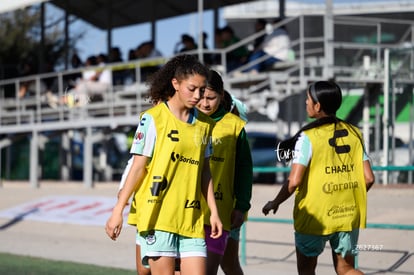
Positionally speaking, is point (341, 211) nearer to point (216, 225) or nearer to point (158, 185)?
point (216, 225)

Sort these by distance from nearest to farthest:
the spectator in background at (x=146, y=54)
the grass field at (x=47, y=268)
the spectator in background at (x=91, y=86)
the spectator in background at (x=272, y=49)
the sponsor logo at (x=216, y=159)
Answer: the sponsor logo at (x=216, y=159) < the grass field at (x=47, y=268) < the spectator in background at (x=272, y=49) < the spectator in background at (x=146, y=54) < the spectator in background at (x=91, y=86)

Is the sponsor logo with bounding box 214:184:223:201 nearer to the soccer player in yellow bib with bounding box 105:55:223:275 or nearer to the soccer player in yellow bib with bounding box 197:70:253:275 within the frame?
the soccer player in yellow bib with bounding box 197:70:253:275

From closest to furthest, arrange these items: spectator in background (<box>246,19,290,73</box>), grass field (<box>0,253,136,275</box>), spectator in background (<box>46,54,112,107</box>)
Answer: grass field (<box>0,253,136,275</box>) < spectator in background (<box>246,19,290,73</box>) < spectator in background (<box>46,54,112,107</box>)

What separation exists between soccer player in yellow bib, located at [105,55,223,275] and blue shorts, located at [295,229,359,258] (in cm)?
96

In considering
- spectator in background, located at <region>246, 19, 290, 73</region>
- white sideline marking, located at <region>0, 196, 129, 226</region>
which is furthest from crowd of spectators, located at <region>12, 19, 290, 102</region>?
white sideline marking, located at <region>0, 196, 129, 226</region>

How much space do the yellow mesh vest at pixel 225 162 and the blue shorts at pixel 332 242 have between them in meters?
0.57

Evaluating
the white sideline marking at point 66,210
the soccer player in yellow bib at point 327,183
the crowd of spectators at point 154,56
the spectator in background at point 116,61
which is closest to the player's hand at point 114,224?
the soccer player in yellow bib at point 327,183

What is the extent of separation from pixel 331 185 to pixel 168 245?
133 centimetres

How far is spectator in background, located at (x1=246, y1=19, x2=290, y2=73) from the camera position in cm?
1661

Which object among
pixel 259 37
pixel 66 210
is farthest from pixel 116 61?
pixel 66 210

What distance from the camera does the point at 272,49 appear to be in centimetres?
1675

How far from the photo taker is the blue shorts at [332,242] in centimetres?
625

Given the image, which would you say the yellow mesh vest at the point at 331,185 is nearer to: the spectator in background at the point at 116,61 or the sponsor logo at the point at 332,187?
the sponsor logo at the point at 332,187

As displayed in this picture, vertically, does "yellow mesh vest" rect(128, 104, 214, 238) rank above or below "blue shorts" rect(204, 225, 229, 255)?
above
